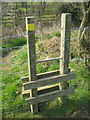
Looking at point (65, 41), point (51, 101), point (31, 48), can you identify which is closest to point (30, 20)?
point (31, 48)

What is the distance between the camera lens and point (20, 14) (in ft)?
28.4

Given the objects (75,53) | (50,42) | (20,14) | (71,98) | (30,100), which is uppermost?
(20,14)

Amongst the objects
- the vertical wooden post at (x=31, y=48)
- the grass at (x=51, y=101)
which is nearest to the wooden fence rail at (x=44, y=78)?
the vertical wooden post at (x=31, y=48)

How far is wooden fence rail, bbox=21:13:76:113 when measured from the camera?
2.41 m

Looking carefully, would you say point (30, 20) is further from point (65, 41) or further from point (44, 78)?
point (44, 78)

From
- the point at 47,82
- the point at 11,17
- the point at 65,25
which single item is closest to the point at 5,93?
the point at 47,82

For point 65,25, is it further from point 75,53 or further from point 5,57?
point 5,57

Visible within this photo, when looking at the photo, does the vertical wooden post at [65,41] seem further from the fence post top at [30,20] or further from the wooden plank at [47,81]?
the fence post top at [30,20]

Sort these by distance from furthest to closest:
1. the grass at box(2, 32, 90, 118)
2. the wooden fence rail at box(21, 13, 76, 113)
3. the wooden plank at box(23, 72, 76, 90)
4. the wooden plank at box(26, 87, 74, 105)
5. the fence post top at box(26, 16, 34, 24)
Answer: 1. the grass at box(2, 32, 90, 118)
2. the wooden plank at box(26, 87, 74, 105)
3. the wooden plank at box(23, 72, 76, 90)
4. the wooden fence rail at box(21, 13, 76, 113)
5. the fence post top at box(26, 16, 34, 24)

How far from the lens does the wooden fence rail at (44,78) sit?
241 cm

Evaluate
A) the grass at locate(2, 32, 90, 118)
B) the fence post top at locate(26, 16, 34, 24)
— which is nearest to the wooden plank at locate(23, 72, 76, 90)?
the grass at locate(2, 32, 90, 118)

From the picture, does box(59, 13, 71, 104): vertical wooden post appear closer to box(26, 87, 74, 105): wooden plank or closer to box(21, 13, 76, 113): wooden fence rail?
box(21, 13, 76, 113): wooden fence rail

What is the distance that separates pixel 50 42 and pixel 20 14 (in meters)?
4.62

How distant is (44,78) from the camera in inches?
106
